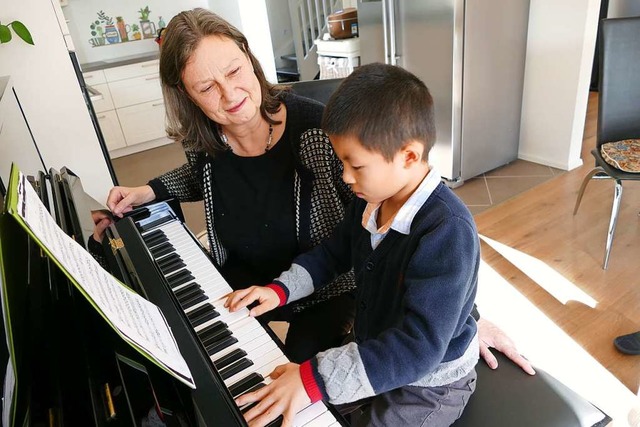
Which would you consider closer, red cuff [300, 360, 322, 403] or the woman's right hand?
red cuff [300, 360, 322, 403]

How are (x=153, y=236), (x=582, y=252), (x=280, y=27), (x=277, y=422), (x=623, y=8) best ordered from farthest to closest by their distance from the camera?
(x=280, y=27) → (x=623, y=8) → (x=582, y=252) → (x=153, y=236) → (x=277, y=422)

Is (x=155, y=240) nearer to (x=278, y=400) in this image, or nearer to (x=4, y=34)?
(x=278, y=400)

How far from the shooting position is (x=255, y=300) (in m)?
0.94

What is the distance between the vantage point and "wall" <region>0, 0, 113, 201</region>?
7.64ft

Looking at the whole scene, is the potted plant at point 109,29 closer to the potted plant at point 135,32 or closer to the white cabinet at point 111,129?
the potted plant at point 135,32

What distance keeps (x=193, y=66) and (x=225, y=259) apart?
0.57 metres

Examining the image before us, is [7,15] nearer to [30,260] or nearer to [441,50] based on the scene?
[30,260]

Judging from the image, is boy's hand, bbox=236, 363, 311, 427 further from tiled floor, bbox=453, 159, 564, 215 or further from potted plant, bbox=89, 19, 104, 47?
potted plant, bbox=89, 19, 104, 47

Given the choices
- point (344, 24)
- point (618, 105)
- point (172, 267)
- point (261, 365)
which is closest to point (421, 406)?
point (261, 365)

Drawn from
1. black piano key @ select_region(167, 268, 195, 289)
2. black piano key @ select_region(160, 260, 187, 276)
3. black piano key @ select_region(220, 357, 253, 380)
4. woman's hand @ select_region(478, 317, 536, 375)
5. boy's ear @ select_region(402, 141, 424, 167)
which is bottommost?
woman's hand @ select_region(478, 317, 536, 375)

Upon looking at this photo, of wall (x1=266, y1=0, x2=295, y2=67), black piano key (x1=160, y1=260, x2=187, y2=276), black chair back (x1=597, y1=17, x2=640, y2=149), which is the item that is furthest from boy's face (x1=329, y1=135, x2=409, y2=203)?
wall (x1=266, y1=0, x2=295, y2=67)

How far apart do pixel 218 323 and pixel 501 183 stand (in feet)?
8.42

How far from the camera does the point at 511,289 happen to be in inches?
81.2

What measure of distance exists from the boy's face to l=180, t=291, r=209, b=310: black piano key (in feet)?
1.34
